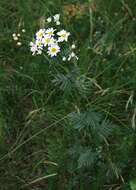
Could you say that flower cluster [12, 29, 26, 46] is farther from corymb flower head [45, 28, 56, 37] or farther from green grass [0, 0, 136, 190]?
corymb flower head [45, 28, 56, 37]

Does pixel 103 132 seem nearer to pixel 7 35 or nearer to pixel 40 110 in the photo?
pixel 40 110

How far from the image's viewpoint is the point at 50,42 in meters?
2.79

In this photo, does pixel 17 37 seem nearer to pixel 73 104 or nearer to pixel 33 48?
pixel 33 48

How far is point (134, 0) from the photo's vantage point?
3029 millimetres

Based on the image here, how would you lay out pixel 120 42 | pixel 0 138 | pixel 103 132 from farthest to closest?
pixel 120 42 < pixel 0 138 < pixel 103 132

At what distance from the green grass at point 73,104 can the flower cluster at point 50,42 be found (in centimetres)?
7

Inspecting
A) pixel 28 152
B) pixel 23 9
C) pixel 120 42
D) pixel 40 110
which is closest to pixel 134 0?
pixel 120 42

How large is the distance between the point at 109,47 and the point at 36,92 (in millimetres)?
446

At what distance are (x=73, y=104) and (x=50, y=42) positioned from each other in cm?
34

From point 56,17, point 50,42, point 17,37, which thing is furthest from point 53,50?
point 17,37

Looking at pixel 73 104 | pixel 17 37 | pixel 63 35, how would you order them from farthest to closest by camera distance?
pixel 17 37, pixel 63 35, pixel 73 104

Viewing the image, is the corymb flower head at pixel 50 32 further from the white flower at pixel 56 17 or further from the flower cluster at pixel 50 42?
the white flower at pixel 56 17

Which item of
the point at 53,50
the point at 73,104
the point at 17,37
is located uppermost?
the point at 17,37

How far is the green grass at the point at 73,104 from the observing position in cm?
261
